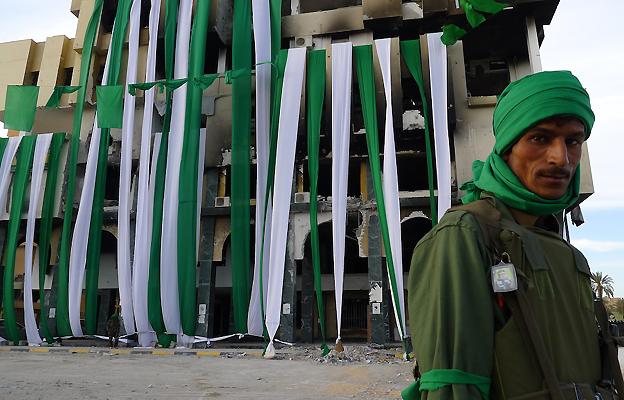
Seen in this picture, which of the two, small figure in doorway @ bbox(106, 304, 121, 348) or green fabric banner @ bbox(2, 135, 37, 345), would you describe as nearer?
green fabric banner @ bbox(2, 135, 37, 345)

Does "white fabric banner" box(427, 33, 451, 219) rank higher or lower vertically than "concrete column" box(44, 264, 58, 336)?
higher

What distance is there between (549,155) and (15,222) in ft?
61.0

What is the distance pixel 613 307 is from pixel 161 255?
49236mm

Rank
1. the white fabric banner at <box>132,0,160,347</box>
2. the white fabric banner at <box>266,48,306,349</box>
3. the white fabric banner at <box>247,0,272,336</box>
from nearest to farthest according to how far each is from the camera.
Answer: the white fabric banner at <box>266,48,306,349</box> → the white fabric banner at <box>247,0,272,336</box> → the white fabric banner at <box>132,0,160,347</box>

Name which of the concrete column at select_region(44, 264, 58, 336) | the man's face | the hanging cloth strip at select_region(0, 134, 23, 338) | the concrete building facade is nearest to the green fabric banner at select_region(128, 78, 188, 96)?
the concrete building facade

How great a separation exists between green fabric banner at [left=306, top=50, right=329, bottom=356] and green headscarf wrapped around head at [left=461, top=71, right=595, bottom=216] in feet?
36.7

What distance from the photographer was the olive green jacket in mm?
1103

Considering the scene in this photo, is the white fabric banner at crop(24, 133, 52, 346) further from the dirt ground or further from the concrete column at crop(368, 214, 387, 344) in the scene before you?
the concrete column at crop(368, 214, 387, 344)

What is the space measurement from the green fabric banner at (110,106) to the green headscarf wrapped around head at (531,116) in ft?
52.0

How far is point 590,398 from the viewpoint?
115cm

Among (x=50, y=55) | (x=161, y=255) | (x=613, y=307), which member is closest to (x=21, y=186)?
(x=161, y=255)

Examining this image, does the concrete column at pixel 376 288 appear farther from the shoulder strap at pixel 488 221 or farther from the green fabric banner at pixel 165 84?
the shoulder strap at pixel 488 221

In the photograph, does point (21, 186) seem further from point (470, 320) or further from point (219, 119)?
point (470, 320)

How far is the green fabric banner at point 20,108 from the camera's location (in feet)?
53.7
